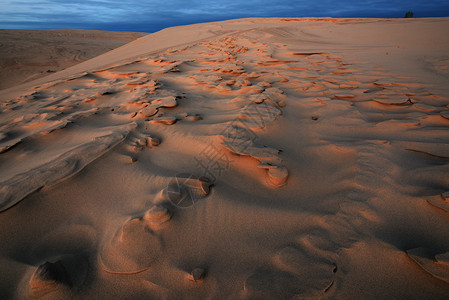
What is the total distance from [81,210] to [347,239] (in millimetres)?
1101

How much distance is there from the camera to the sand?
2.12 ft

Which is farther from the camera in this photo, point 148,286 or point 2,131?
point 2,131

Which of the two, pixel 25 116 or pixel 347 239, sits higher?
pixel 25 116

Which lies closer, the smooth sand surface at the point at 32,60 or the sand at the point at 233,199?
the sand at the point at 233,199

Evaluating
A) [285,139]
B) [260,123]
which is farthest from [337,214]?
[260,123]

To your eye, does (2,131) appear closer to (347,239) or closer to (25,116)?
(25,116)

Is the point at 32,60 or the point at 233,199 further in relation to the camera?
the point at 32,60

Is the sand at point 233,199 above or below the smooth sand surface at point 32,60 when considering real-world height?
below

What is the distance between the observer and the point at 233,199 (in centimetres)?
94

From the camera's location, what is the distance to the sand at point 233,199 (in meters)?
0.65

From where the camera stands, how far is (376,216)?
783mm

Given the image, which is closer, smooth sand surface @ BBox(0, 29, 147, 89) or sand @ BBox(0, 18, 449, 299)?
sand @ BBox(0, 18, 449, 299)

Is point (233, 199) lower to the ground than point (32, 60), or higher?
lower

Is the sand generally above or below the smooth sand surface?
below
